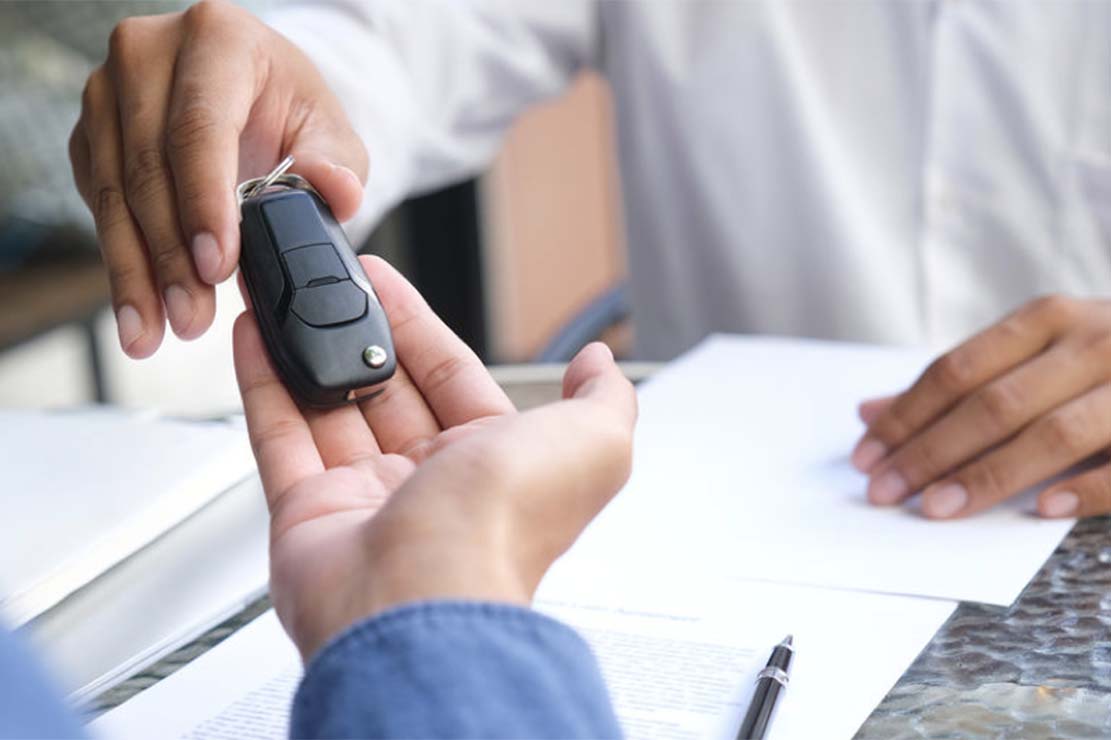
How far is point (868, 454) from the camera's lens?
74 centimetres

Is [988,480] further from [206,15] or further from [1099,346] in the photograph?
[206,15]

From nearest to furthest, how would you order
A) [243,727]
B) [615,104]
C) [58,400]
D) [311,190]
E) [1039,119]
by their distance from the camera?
[243,727]
[311,190]
[1039,119]
[615,104]
[58,400]

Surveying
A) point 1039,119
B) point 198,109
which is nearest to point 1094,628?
point 198,109

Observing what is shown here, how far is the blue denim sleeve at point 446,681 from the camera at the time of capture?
360mm

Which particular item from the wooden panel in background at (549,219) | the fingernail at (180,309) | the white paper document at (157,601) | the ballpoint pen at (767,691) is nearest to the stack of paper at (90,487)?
the white paper document at (157,601)

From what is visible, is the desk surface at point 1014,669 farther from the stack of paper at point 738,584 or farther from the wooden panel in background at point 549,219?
the wooden panel in background at point 549,219

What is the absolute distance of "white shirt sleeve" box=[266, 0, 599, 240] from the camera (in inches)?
40.9

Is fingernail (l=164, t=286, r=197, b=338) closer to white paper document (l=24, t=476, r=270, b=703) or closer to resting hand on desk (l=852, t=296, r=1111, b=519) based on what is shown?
white paper document (l=24, t=476, r=270, b=703)

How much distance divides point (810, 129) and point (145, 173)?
0.68m

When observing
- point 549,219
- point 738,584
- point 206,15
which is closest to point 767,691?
point 738,584

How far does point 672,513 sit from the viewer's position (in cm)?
71

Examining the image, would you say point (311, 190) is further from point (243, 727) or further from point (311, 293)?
point (243, 727)

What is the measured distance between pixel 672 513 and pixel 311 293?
0.24 meters

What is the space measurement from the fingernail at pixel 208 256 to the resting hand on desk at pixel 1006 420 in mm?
360
